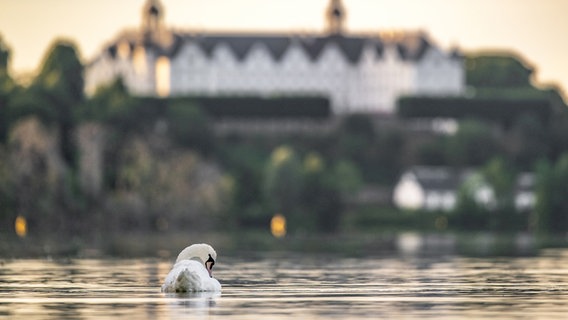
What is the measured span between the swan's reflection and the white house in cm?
11741

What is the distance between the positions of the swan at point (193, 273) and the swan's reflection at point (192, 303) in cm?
18

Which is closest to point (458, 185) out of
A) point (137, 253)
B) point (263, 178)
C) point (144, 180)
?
point (263, 178)

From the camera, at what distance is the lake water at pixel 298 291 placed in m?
46.1

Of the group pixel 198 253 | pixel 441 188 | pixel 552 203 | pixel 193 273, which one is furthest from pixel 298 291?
pixel 441 188

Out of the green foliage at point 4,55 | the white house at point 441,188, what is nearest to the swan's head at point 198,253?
the white house at point 441,188

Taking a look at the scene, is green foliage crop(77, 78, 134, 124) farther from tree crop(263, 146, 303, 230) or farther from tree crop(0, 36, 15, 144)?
tree crop(263, 146, 303, 230)

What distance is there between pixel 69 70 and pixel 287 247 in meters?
92.8

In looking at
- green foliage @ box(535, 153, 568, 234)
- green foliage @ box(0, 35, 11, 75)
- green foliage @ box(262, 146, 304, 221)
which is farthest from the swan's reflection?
green foliage @ box(0, 35, 11, 75)

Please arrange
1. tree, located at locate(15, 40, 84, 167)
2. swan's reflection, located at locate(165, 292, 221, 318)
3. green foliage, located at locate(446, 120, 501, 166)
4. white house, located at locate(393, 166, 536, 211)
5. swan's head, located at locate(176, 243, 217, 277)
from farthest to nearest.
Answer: green foliage, located at locate(446, 120, 501, 166) < white house, located at locate(393, 166, 536, 211) < tree, located at locate(15, 40, 84, 167) < swan's head, located at locate(176, 243, 217, 277) < swan's reflection, located at locate(165, 292, 221, 318)

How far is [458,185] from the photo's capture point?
18862cm

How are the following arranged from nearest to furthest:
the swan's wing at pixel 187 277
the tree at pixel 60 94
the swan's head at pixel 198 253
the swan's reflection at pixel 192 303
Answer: the swan's reflection at pixel 192 303 → the swan's wing at pixel 187 277 → the swan's head at pixel 198 253 → the tree at pixel 60 94

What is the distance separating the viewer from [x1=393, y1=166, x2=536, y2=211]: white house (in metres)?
172

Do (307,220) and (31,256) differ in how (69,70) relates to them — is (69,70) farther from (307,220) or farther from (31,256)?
(31,256)

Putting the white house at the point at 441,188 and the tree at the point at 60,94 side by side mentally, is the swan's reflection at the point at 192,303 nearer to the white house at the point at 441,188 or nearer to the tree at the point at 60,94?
the tree at the point at 60,94
